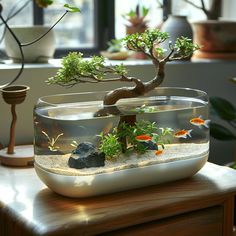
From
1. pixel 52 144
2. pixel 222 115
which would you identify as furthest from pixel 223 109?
pixel 52 144

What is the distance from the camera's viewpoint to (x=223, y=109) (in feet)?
6.53

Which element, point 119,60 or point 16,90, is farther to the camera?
point 119,60

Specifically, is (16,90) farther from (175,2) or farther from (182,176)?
(175,2)

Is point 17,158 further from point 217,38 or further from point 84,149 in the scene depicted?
point 217,38

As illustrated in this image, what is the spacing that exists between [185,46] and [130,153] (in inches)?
12.7

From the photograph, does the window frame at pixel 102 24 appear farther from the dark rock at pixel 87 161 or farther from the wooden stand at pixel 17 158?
the dark rock at pixel 87 161

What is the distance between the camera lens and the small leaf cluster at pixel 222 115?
1987 mm

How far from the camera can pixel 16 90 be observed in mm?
1591

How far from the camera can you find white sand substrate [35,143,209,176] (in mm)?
1264

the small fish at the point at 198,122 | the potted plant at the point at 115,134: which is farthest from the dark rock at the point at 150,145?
the small fish at the point at 198,122

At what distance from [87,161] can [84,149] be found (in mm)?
31

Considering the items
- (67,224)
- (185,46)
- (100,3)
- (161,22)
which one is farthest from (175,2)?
(67,224)

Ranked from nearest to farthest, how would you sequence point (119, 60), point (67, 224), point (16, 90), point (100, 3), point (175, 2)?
point (67, 224), point (16, 90), point (119, 60), point (100, 3), point (175, 2)

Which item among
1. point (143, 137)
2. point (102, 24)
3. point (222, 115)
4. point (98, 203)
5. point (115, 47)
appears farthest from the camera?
point (102, 24)
